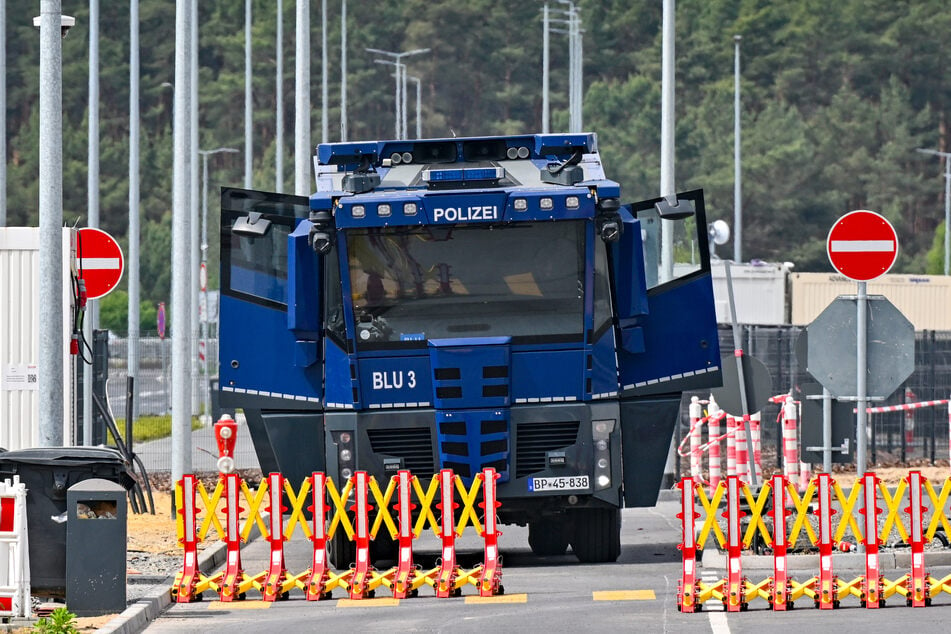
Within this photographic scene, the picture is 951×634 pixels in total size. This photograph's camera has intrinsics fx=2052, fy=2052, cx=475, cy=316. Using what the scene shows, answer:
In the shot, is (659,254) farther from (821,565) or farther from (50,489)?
(50,489)

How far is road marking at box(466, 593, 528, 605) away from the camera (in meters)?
15.0

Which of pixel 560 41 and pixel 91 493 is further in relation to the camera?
pixel 560 41

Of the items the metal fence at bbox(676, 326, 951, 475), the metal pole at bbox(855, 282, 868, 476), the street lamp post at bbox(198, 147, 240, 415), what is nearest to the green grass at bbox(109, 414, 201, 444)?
the street lamp post at bbox(198, 147, 240, 415)

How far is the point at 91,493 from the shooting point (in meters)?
14.1

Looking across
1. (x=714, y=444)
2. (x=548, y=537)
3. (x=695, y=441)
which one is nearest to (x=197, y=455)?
(x=695, y=441)

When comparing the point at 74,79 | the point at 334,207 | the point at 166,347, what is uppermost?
the point at 74,79

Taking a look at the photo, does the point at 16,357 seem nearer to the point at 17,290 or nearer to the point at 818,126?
the point at 17,290

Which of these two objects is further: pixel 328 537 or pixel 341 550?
pixel 341 550

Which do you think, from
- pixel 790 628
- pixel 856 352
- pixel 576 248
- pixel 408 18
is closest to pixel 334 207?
pixel 576 248

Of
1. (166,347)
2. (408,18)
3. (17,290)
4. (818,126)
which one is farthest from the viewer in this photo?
(408,18)

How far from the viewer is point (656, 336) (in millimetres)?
17203

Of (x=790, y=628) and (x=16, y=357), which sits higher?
(x=16, y=357)

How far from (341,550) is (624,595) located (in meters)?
3.06

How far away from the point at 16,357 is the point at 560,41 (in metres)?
94.0
